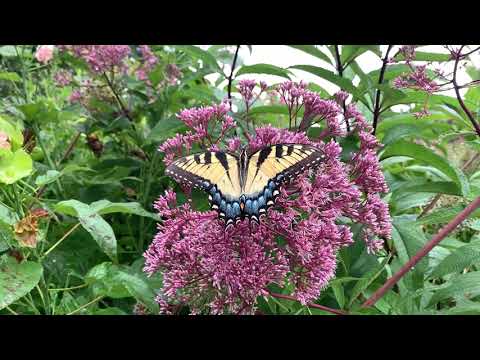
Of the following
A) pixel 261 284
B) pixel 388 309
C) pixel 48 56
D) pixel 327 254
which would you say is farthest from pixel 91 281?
pixel 48 56

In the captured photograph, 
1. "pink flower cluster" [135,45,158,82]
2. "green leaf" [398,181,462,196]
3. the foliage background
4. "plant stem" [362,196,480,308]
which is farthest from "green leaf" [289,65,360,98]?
"pink flower cluster" [135,45,158,82]

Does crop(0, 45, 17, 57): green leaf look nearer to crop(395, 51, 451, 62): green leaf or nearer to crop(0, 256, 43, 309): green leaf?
crop(0, 256, 43, 309): green leaf

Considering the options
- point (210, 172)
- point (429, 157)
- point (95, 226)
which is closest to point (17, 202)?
point (95, 226)

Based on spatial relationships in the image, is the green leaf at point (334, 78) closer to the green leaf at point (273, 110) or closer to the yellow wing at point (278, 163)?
the green leaf at point (273, 110)

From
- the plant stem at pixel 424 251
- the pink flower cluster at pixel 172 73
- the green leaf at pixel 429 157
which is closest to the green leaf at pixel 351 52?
the green leaf at pixel 429 157

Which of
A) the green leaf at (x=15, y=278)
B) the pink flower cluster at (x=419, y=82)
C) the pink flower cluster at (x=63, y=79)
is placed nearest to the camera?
the green leaf at (x=15, y=278)

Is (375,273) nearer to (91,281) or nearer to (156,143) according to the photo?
(91,281)

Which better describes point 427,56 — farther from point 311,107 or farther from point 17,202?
point 17,202
